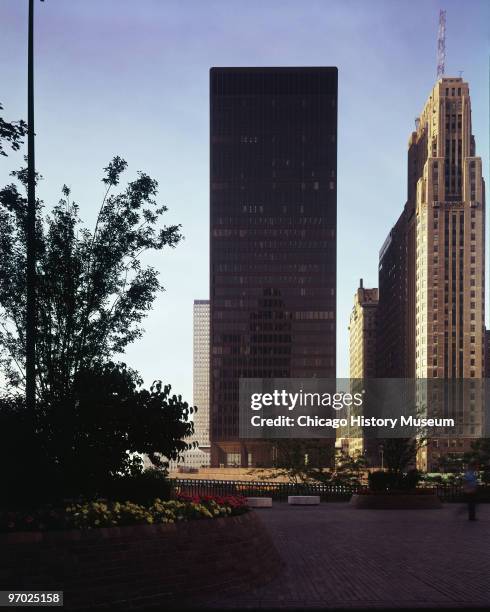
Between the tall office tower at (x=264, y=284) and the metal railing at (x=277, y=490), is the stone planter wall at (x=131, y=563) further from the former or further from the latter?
the tall office tower at (x=264, y=284)

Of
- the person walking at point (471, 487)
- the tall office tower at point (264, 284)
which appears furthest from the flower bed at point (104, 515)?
the tall office tower at point (264, 284)

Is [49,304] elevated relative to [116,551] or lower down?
elevated

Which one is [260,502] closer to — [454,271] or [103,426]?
[103,426]

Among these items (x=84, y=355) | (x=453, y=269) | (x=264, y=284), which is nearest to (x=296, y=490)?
(x=84, y=355)

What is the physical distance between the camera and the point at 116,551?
1126 centimetres

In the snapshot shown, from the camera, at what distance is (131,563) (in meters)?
11.3

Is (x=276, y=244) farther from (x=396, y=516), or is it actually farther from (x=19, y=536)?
(x=19, y=536)

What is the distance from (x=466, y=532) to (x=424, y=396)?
15829cm

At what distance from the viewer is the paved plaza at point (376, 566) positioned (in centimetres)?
1194

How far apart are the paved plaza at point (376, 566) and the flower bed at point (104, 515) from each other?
152 cm

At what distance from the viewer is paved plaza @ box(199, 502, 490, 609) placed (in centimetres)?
1194

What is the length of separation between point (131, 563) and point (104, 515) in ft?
3.19

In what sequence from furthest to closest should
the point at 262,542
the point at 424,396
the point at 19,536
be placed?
the point at 424,396 < the point at 262,542 < the point at 19,536

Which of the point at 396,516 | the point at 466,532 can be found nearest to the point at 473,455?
the point at 396,516
